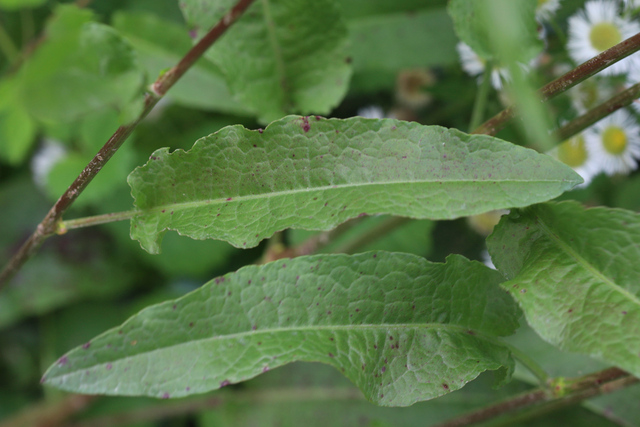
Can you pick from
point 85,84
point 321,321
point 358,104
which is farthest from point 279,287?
point 358,104

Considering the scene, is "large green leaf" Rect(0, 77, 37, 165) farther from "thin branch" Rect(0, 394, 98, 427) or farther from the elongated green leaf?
the elongated green leaf

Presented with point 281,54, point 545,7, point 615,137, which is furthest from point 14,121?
point 615,137

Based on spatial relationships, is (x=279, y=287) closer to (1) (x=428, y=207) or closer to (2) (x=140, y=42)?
(1) (x=428, y=207)

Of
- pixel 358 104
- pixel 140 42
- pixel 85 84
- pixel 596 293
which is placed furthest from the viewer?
pixel 358 104

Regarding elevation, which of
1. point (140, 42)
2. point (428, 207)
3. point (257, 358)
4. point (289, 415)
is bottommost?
point (289, 415)

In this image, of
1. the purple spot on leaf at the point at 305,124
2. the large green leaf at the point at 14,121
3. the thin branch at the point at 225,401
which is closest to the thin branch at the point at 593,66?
the purple spot on leaf at the point at 305,124

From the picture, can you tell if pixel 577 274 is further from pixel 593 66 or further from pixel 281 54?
pixel 281 54
